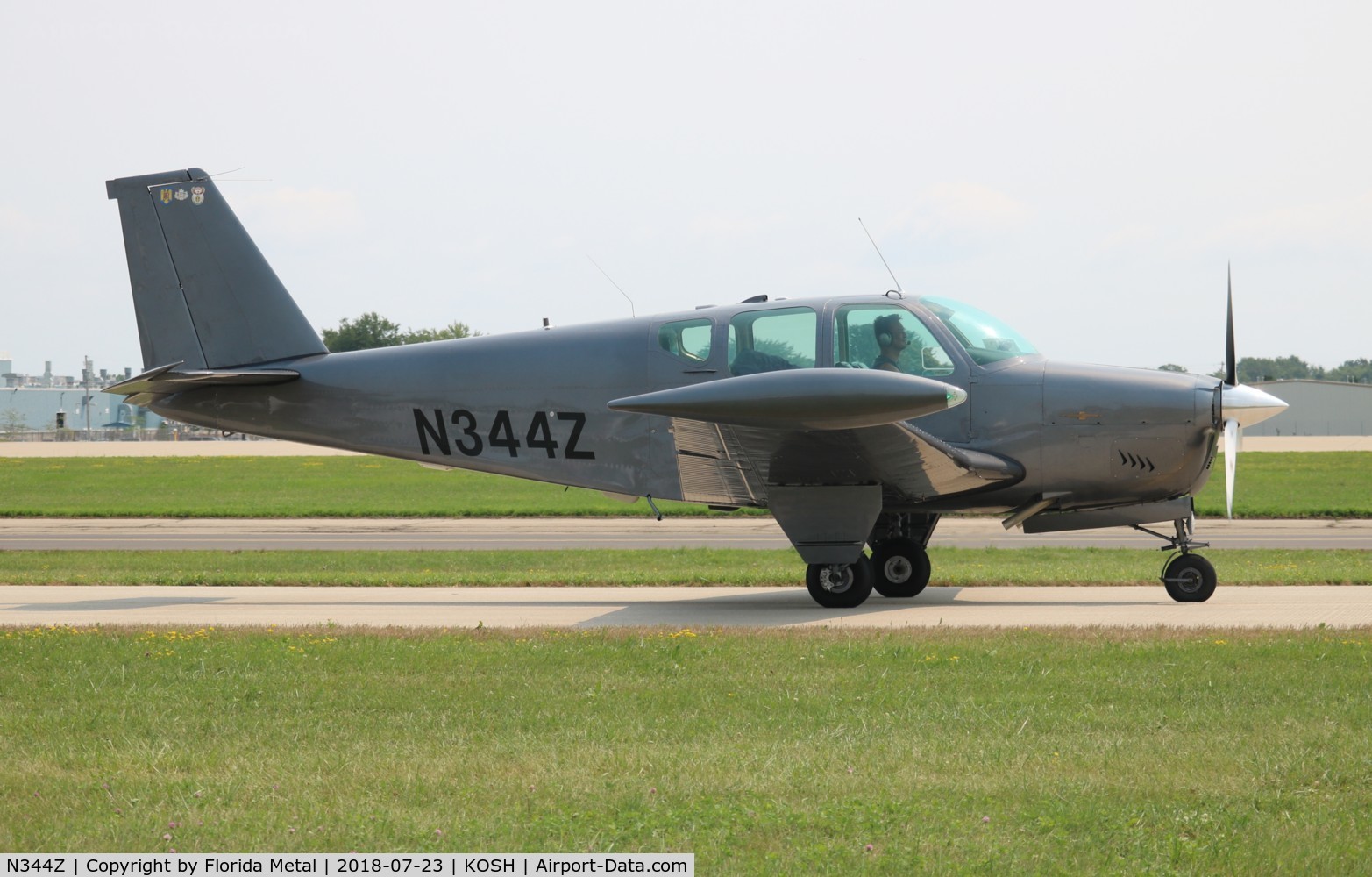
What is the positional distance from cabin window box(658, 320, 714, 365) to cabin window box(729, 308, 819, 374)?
27 cm

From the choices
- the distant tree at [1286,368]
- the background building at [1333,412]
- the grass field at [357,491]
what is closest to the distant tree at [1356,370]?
the distant tree at [1286,368]

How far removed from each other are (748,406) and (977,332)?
3.18 m

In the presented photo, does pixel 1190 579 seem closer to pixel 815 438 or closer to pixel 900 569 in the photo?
pixel 900 569

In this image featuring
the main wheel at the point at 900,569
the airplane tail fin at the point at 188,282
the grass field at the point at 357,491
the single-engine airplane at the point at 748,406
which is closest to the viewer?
the single-engine airplane at the point at 748,406

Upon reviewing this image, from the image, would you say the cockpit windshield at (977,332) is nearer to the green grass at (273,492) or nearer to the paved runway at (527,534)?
the paved runway at (527,534)

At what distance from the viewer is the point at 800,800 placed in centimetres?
553

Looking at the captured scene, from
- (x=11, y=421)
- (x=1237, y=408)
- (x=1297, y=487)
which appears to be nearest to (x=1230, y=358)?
(x=1237, y=408)

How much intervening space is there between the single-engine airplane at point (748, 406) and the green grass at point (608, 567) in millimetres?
2293

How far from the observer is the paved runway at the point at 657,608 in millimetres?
11609

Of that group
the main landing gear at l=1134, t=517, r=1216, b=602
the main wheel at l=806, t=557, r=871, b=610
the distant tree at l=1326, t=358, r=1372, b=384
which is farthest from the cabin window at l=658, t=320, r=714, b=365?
the distant tree at l=1326, t=358, r=1372, b=384

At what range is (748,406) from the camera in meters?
10.7

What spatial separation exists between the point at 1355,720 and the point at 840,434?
5.33 m

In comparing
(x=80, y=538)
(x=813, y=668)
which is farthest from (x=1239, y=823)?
(x=80, y=538)

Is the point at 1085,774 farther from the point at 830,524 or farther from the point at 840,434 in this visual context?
the point at 830,524
